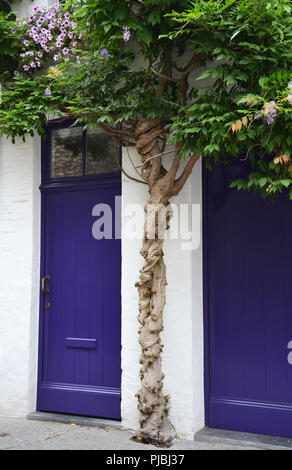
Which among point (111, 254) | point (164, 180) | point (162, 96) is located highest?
point (162, 96)

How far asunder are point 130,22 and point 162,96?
0.64 m

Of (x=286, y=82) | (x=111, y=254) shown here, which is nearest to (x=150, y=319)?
(x=111, y=254)

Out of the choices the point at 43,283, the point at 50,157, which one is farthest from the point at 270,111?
the point at 43,283

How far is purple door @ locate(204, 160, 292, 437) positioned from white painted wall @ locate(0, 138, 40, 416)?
72.0 inches

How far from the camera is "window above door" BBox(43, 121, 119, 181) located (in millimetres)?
4793

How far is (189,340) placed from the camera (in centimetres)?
401

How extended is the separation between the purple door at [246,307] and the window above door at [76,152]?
1109 millimetres

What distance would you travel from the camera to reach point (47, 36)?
4613 millimetres

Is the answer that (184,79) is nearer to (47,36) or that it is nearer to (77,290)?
(47,36)

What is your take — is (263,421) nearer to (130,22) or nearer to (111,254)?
(111,254)

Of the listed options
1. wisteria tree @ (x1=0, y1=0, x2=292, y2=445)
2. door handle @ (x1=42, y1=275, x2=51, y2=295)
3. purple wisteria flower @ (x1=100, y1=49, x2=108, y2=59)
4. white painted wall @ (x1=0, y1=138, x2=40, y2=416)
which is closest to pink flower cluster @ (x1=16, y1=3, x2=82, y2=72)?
wisteria tree @ (x1=0, y1=0, x2=292, y2=445)

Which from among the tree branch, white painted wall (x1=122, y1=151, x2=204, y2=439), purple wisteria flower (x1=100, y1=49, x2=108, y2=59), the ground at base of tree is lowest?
the ground at base of tree

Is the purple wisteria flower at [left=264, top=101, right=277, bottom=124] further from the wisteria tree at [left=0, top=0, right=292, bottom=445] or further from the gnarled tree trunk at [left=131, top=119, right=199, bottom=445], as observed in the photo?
the gnarled tree trunk at [left=131, top=119, right=199, bottom=445]

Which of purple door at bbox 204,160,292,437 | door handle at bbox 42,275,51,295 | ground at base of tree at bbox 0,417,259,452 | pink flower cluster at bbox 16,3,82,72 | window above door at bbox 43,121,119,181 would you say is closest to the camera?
ground at base of tree at bbox 0,417,259,452
